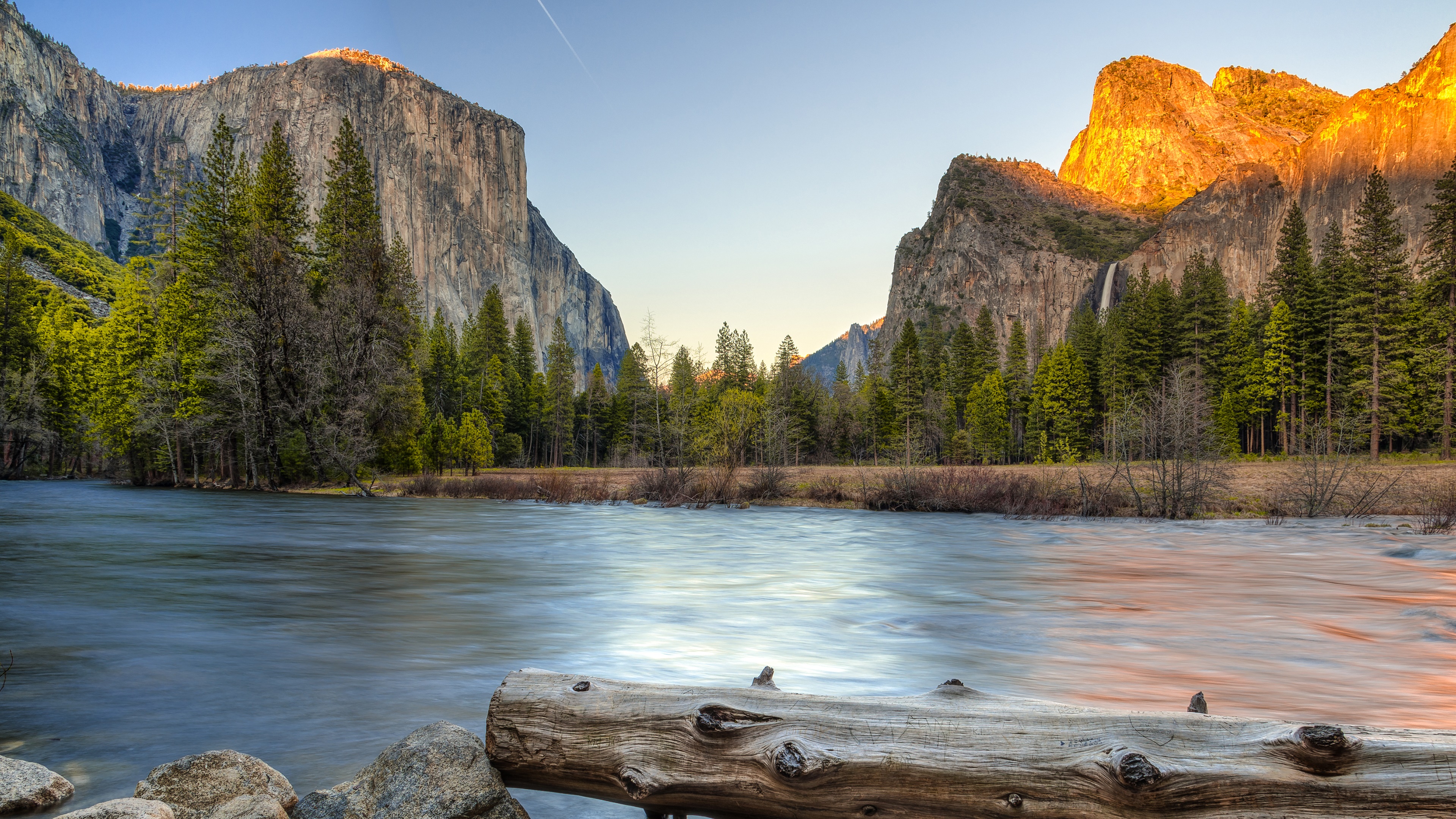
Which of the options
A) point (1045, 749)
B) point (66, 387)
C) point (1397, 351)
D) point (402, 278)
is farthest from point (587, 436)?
point (1045, 749)

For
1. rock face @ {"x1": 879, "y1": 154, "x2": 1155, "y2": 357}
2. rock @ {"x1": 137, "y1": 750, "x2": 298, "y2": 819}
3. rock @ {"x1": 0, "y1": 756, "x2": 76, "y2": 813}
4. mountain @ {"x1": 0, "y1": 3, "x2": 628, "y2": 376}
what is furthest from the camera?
rock face @ {"x1": 879, "y1": 154, "x2": 1155, "y2": 357}

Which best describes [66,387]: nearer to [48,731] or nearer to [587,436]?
[587,436]

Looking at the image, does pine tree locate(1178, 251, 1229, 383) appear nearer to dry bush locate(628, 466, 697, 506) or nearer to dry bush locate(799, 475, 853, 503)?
dry bush locate(799, 475, 853, 503)

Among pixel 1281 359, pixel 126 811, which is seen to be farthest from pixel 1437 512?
pixel 1281 359

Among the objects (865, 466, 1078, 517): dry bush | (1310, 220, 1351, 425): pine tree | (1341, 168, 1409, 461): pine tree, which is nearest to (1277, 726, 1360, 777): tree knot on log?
(865, 466, 1078, 517): dry bush

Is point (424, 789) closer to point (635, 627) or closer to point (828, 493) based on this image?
point (635, 627)

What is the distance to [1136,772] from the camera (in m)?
2.59

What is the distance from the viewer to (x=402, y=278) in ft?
188

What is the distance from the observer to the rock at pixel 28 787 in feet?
12.2

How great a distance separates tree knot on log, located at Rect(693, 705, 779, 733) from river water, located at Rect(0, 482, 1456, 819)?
1.41 metres

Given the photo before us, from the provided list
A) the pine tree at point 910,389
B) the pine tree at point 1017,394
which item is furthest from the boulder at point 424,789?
the pine tree at point 1017,394

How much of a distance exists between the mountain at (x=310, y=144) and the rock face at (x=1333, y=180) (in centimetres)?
12996

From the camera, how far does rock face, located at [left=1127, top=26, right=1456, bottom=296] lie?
101 m

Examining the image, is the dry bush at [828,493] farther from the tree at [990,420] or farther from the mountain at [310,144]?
the mountain at [310,144]
